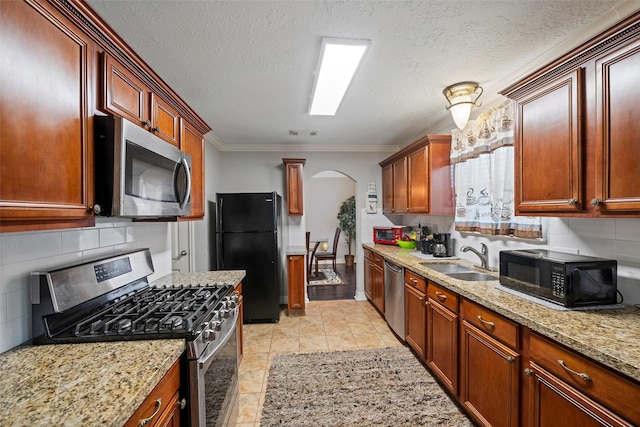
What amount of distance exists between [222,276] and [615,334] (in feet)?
7.66

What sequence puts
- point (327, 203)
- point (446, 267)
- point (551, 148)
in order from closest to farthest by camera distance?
point (551, 148), point (446, 267), point (327, 203)

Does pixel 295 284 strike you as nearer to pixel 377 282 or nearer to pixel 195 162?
pixel 377 282

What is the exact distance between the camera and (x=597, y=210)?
4.50 ft

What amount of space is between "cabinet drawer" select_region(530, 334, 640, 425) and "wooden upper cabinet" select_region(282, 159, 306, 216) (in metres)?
3.36

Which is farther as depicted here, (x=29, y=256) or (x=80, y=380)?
(x=29, y=256)

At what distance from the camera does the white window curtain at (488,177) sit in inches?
91.3

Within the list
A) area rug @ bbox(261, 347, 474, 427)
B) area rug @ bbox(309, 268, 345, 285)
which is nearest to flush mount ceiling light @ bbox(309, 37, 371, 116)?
area rug @ bbox(261, 347, 474, 427)

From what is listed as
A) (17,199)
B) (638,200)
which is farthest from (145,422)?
(638,200)

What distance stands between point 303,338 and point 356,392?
1.12 m

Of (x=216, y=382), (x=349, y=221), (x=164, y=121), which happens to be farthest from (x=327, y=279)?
(x=164, y=121)

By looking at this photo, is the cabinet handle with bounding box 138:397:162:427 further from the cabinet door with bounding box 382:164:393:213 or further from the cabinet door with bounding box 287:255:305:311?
the cabinet door with bounding box 382:164:393:213

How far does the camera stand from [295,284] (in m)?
3.98

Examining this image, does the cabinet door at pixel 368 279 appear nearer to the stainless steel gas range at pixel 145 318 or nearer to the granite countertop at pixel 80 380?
the stainless steel gas range at pixel 145 318

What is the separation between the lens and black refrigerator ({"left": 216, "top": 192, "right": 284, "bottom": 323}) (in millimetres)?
3674
